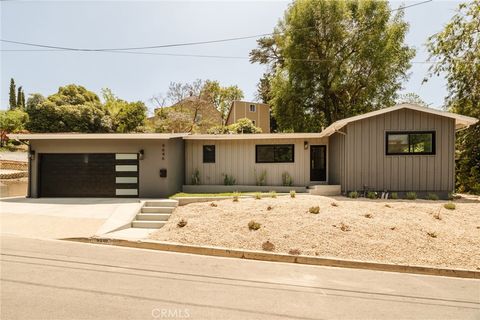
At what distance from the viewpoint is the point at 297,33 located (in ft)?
74.7

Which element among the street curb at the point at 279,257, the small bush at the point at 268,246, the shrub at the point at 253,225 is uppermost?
the shrub at the point at 253,225

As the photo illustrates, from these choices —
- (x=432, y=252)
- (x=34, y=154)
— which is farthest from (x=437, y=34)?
(x=34, y=154)

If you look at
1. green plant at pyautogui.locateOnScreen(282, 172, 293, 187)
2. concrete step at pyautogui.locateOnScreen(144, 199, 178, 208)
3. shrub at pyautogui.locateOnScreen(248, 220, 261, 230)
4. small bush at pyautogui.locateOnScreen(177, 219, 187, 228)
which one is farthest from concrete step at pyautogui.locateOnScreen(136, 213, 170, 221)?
green plant at pyautogui.locateOnScreen(282, 172, 293, 187)

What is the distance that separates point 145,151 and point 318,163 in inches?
330

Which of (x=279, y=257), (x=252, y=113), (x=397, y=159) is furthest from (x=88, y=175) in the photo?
(x=252, y=113)

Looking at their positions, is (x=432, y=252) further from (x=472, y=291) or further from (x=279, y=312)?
(x=279, y=312)

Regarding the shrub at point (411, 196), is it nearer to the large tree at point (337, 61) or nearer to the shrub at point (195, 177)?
the shrub at point (195, 177)

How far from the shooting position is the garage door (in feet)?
42.3

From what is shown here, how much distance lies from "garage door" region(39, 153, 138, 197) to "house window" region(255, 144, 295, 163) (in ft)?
19.1

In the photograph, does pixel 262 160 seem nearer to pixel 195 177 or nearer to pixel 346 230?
pixel 195 177

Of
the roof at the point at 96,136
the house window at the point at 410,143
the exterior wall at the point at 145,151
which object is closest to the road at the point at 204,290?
the exterior wall at the point at 145,151

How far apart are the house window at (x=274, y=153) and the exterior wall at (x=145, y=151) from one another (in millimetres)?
4093

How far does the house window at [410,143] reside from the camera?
467 inches

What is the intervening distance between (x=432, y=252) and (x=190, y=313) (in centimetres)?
559
